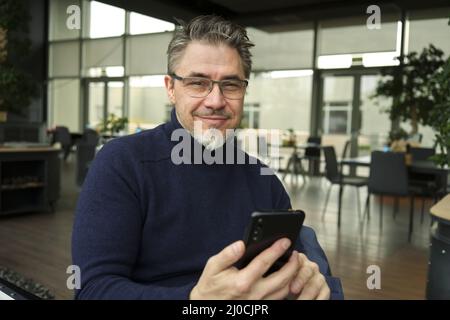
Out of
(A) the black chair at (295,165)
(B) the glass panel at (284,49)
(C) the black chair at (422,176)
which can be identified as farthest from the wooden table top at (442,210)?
(B) the glass panel at (284,49)

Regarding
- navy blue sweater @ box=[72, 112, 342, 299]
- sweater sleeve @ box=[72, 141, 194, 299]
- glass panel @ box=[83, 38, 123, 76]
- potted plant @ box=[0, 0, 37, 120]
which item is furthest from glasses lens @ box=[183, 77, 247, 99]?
glass panel @ box=[83, 38, 123, 76]

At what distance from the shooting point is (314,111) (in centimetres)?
969

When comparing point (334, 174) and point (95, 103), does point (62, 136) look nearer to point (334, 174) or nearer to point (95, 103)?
point (95, 103)

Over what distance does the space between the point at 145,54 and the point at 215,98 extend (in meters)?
10.4

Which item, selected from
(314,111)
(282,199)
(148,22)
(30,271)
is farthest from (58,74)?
(282,199)

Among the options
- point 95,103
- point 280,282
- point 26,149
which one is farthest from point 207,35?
point 95,103

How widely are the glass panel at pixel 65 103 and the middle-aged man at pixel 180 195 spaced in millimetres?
11991

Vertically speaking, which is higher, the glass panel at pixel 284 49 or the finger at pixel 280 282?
the glass panel at pixel 284 49

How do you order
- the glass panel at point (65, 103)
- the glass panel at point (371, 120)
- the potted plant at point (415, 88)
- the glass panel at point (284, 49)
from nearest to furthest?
the potted plant at point (415, 88), the glass panel at point (371, 120), the glass panel at point (284, 49), the glass panel at point (65, 103)

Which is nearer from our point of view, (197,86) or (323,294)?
(323,294)

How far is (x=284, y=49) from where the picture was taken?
9.90 metres

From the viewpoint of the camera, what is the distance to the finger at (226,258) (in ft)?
2.34

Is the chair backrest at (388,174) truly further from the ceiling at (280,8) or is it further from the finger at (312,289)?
the finger at (312,289)

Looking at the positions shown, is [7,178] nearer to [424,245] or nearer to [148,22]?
[424,245]
